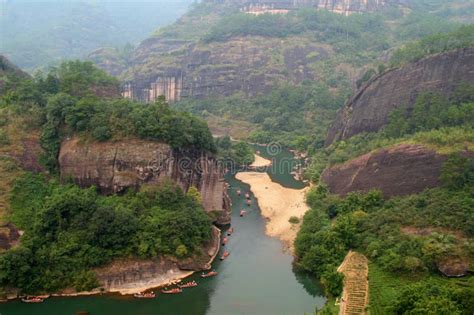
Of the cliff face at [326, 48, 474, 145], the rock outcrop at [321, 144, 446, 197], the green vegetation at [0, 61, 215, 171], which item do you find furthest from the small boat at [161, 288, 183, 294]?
the cliff face at [326, 48, 474, 145]

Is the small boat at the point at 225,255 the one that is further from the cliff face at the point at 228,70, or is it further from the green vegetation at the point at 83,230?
the cliff face at the point at 228,70

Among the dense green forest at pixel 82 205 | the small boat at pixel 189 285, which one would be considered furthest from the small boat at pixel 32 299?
the small boat at pixel 189 285

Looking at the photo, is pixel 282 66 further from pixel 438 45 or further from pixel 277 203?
pixel 277 203

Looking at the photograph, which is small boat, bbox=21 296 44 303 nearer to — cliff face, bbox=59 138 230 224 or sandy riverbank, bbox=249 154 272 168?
cliff face, bbox=59 138 230 224

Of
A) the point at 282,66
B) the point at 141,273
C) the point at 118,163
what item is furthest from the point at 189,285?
the point at 282,66

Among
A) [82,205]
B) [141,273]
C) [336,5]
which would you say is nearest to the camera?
[141,273]

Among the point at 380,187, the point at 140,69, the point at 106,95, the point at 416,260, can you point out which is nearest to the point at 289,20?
the point at 140,69

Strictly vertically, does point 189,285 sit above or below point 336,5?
below
